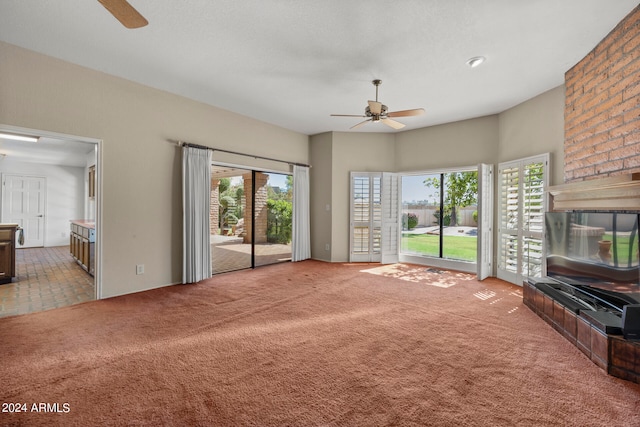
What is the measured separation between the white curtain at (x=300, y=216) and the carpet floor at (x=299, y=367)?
264 cm

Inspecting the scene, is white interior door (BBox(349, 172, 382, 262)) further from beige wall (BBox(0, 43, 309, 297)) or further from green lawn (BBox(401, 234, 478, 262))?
beige wall (BBox(0, 43, 309, 297))

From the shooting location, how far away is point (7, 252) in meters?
4.34

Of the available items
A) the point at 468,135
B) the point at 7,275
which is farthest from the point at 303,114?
the point at 7,275

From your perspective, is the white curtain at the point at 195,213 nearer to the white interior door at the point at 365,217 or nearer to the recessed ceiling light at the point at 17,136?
the recessed ceiling light at the point at 17,136

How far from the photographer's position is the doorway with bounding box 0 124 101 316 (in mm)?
4693

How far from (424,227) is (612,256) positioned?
3722mm

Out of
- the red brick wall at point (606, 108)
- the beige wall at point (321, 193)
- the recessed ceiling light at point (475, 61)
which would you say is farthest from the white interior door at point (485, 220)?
the beige wall at point (321, 193)

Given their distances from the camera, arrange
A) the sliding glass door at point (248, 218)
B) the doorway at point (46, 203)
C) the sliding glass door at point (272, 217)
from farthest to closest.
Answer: the sliding glass door at point (272, 217) → the sliding glass door at point (248, 218) → the doorway at point (46, 203)

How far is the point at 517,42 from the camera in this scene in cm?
288

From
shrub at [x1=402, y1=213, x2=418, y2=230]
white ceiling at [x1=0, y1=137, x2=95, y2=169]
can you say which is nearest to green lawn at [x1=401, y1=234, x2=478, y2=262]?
shrub at [x1=402, y1=213, x2=418, y2=230]

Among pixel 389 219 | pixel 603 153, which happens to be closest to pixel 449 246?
pixel 389 219

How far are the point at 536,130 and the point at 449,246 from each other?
2.58 metres

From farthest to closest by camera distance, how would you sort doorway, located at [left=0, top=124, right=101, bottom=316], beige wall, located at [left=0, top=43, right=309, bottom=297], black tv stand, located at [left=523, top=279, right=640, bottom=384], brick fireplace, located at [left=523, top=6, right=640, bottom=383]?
doorway, located at [left=0, top=124, right=101, bottom=316]
beige wall, located at [left=0, top=43, right=309, bottom=297]
brick fireplace, located at [left=523, top=6, right=640, bottom=383]
black tv stand, located at [left=523, top=279, right=640, bottom=384]

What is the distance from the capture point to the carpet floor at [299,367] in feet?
5.52
